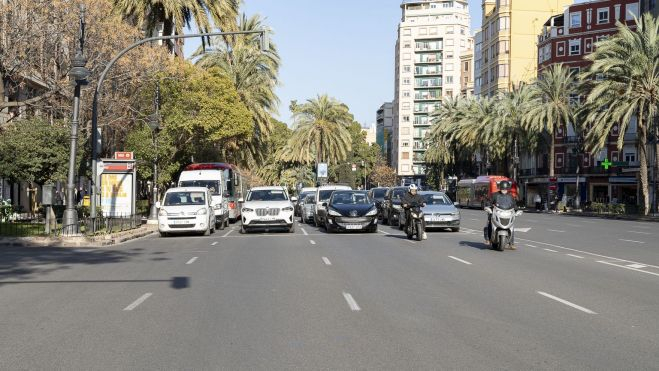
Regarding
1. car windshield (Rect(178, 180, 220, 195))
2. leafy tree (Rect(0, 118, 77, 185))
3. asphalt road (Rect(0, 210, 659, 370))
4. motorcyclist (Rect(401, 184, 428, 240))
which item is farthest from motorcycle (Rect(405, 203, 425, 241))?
car windshield (Rect(178, 180, 220, 195))

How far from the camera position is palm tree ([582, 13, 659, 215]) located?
144 feet

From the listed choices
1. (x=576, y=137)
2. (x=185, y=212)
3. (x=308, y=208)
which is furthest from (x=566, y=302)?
(x=576, y=137)

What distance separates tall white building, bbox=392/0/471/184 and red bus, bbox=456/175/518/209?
4892 cm

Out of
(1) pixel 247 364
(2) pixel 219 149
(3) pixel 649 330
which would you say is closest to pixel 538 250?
(3) pixel 649 330

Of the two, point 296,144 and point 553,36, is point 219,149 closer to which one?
point 296,144

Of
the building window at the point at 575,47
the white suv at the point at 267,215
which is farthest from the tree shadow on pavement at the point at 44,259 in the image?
the building window at the point at 575,47

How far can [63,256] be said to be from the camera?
712 inches

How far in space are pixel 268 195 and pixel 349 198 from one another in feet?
10.8

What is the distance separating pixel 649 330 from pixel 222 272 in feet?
27.3

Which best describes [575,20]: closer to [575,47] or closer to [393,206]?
[575,47]

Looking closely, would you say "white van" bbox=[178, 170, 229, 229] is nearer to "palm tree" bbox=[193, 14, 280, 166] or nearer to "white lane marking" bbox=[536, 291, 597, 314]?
"palm tree" bbox=[193, 14, 280, 166]

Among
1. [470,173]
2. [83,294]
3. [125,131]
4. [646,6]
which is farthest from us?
[470,173]

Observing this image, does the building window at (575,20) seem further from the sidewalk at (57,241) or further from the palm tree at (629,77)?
the sidewalk at (57,241)

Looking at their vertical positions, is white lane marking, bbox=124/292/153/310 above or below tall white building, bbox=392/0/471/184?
below
